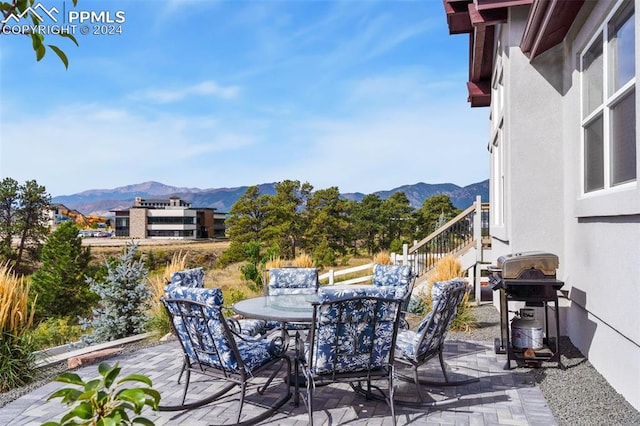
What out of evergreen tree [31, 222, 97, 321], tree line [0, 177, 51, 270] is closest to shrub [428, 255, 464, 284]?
evergreen tree [31, 222, 97, 321]

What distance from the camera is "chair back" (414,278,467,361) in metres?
3.88

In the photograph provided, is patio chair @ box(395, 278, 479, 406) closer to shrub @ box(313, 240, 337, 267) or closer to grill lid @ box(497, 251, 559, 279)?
grill lid @ box(497, 251, 559, 279)

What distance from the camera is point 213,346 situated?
144 inches

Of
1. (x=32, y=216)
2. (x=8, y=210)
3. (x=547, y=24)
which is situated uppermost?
(x=547, y=24)

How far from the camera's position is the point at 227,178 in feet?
163

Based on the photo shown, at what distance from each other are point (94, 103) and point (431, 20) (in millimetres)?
18105

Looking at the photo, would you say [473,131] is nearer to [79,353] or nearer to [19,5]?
[79,353]

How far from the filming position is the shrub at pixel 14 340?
171 inches

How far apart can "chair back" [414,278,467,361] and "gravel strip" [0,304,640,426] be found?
103 centimetres

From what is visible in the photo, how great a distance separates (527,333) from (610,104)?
2.34 metres

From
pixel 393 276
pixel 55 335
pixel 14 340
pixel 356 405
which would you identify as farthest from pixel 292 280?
pixel 55 335

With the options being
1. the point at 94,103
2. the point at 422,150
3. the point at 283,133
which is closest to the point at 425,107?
the point at 422,150

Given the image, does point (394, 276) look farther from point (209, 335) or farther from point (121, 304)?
point (121, 304)

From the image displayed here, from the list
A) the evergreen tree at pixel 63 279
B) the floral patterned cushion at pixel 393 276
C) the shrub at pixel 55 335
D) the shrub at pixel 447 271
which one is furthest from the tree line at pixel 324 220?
the floral patterned cushion at pixel 393 276
